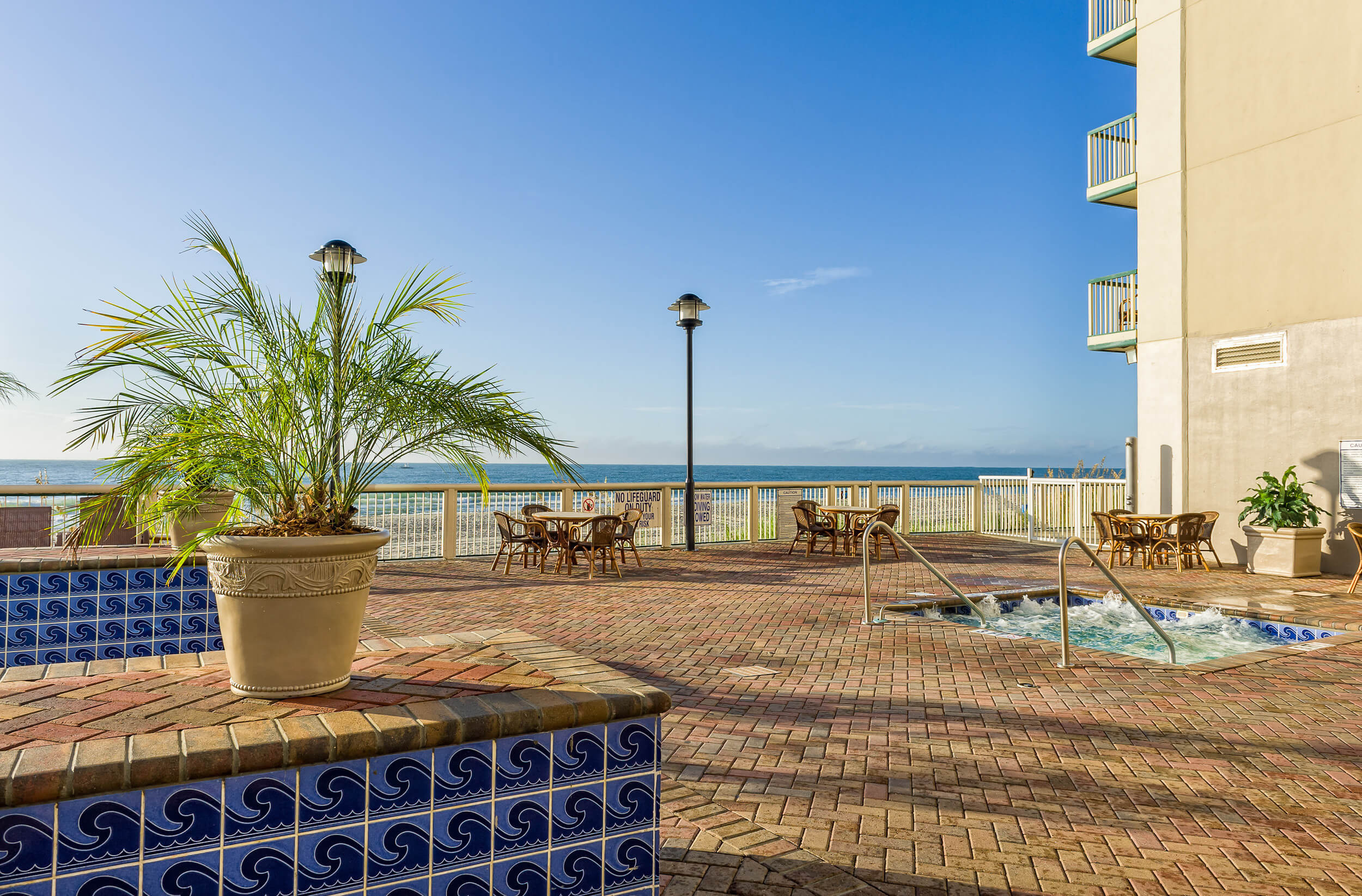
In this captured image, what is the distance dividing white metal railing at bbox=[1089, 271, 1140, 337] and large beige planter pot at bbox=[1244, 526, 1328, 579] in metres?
5.05

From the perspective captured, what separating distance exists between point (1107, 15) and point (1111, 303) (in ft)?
16.7

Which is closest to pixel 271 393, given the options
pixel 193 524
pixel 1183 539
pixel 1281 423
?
pixel 193 524

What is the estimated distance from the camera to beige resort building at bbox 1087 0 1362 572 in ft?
36.9

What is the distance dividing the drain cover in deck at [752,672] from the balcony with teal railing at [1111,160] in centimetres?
1273

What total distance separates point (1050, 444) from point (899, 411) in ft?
39.1

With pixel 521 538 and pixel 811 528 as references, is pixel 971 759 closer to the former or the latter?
pixel 521 538

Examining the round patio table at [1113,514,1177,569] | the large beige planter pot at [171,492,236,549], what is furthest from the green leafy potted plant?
the large beige planter pot at [171,492,236,549]

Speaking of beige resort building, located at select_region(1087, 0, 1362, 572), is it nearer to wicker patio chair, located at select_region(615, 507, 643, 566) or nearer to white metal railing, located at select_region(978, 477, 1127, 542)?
white metal railing, located at select_region(978, 477, 1127, 542)

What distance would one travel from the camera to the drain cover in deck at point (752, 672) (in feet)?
18.6

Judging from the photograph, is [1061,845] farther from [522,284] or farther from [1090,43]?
[522,284]

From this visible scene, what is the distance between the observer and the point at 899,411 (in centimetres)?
6519

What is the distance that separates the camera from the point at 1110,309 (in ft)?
50.9

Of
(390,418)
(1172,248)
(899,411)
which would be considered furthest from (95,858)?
(899,411)

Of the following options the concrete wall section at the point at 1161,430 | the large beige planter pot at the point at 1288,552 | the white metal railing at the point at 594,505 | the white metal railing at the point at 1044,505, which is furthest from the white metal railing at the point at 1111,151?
the large beige planter pot at the point at 1288,552
